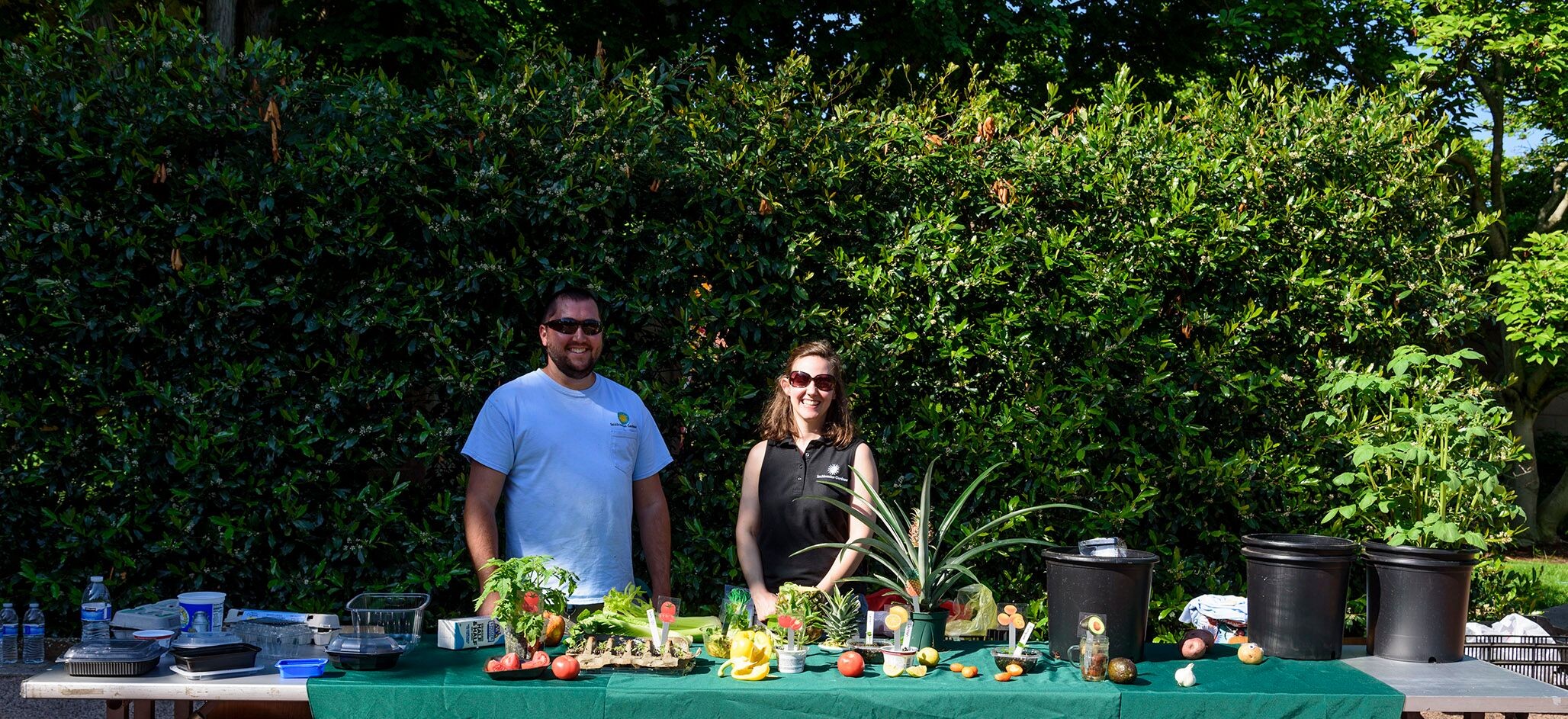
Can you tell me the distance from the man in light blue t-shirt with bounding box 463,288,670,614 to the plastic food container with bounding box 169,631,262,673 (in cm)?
88

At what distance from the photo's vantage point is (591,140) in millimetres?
4719

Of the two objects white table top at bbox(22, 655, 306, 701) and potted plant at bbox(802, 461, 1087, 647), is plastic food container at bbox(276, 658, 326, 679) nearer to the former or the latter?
white table top at bbox(22, 655, 306, 701)

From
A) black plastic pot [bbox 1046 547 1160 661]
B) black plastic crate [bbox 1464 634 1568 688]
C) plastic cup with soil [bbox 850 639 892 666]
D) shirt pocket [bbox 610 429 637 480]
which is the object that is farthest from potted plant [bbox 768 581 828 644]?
black plastic crate [bbox 1464 634 1568 688]

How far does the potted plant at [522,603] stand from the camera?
3.27m

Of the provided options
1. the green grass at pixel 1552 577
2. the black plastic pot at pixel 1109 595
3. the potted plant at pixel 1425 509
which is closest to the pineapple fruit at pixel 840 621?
the black plastic pot at pixel 1109 595

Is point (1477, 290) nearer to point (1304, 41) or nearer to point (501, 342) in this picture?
point (501, 342)

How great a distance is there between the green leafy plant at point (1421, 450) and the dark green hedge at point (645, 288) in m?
0.20

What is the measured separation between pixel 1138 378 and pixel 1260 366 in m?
0.55

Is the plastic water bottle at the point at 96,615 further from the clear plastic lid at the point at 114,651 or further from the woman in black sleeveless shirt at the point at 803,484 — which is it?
the woman in black sleeveless shirt at the point at 803,484

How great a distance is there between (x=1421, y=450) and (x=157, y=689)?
12.5 ft

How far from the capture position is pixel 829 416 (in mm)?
4254

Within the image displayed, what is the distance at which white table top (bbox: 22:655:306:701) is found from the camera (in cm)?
298

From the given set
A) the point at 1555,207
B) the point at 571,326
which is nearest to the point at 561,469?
the point at 571,326

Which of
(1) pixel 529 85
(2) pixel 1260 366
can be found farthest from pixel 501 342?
(2) pixel 1260 366
